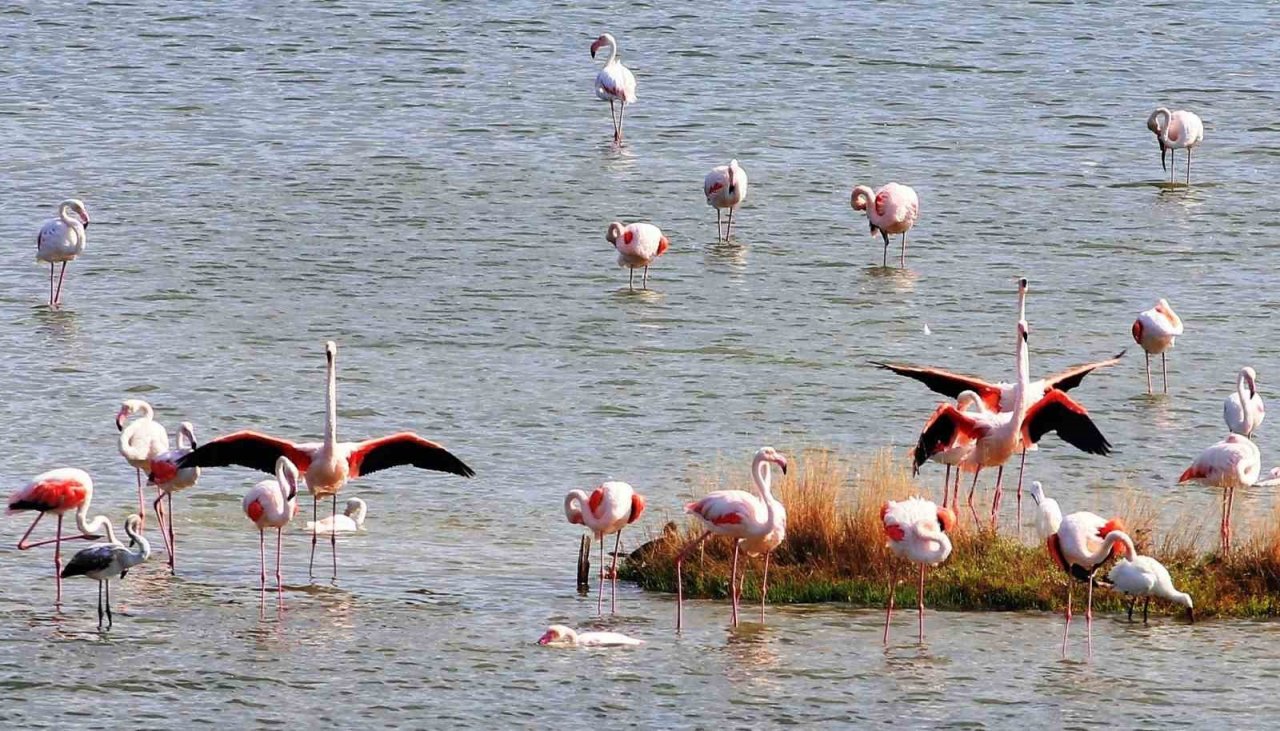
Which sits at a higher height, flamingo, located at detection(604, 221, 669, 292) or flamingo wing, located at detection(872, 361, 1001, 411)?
flamingo, located at detection(604, 221, 669, 292)

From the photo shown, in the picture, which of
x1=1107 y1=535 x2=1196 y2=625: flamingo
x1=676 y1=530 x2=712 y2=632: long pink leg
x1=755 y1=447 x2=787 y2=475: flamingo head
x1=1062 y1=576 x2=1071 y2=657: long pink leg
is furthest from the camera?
x1=755 y1=447 x2=787 y2=475: flamingo head

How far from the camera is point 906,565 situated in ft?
39.3

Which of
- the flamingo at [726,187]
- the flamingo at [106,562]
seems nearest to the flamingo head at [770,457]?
the flamingo at [106,562]

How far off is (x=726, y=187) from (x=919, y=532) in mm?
11112

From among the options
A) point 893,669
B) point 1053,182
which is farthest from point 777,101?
point 893,669

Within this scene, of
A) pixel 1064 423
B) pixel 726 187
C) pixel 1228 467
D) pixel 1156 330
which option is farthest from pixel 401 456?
pixel 726 187

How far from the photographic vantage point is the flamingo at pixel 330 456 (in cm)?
1212

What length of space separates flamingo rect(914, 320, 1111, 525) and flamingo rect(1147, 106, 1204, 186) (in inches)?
471

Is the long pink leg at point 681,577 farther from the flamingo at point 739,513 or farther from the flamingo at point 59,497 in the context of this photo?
the flamingo at point 59,497

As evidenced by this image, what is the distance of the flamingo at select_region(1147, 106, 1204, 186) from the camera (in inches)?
957

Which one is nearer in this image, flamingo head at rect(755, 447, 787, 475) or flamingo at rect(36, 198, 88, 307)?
flamingo head at rect(755, 447, 787, 475)

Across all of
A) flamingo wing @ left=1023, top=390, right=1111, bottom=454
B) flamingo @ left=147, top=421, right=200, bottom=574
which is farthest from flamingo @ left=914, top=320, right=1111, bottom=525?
flamingo @ left=147, top=421, right=200, bottom=574

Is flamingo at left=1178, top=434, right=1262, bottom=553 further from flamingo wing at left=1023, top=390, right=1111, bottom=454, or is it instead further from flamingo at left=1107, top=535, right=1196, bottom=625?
flamingo at left=1107, top=535, right=1196, bottom=625

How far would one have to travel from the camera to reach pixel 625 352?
1805 cm
